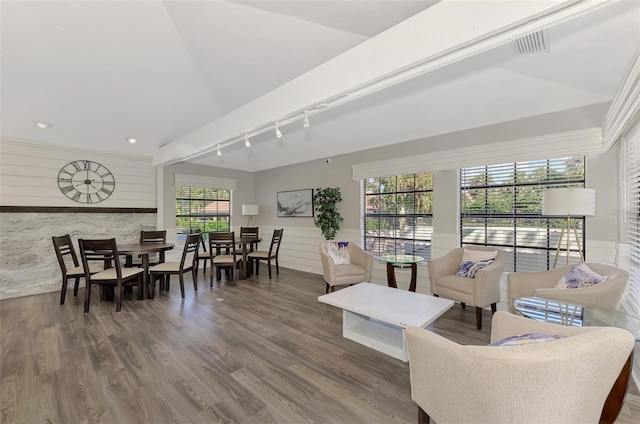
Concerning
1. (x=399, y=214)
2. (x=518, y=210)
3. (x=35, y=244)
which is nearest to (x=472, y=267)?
(x=518, y=210)

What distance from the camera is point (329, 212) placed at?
5273mm

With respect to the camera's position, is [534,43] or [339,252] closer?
[534,43]

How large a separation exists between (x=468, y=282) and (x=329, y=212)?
270 cm

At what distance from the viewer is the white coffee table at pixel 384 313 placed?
2.32 meters

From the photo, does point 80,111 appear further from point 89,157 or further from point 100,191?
point 100,191

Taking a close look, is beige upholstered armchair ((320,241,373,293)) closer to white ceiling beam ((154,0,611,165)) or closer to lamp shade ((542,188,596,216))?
white ceiling beam ((154,0,611,165))

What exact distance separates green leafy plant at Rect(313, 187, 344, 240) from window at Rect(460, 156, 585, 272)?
2153mm

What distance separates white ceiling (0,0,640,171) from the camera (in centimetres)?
227

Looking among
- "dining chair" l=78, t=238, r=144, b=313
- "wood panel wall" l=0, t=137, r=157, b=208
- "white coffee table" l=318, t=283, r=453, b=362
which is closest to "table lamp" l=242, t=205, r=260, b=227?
"wood panel wall" l=0, t=137, r=157, b=208

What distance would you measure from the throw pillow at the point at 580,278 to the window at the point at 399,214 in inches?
76.6

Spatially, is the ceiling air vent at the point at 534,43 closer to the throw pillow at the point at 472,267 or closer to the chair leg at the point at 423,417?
the throw pillow at the point at 472,267

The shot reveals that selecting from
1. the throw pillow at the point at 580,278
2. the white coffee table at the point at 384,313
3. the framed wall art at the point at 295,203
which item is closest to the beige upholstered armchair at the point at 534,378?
the white coffee table at the point at 384,313

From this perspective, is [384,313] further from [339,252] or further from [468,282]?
[339,252]

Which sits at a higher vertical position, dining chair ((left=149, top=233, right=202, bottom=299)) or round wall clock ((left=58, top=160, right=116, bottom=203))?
round wall clock ((left=58, top=160, right=116, bottom=203))
